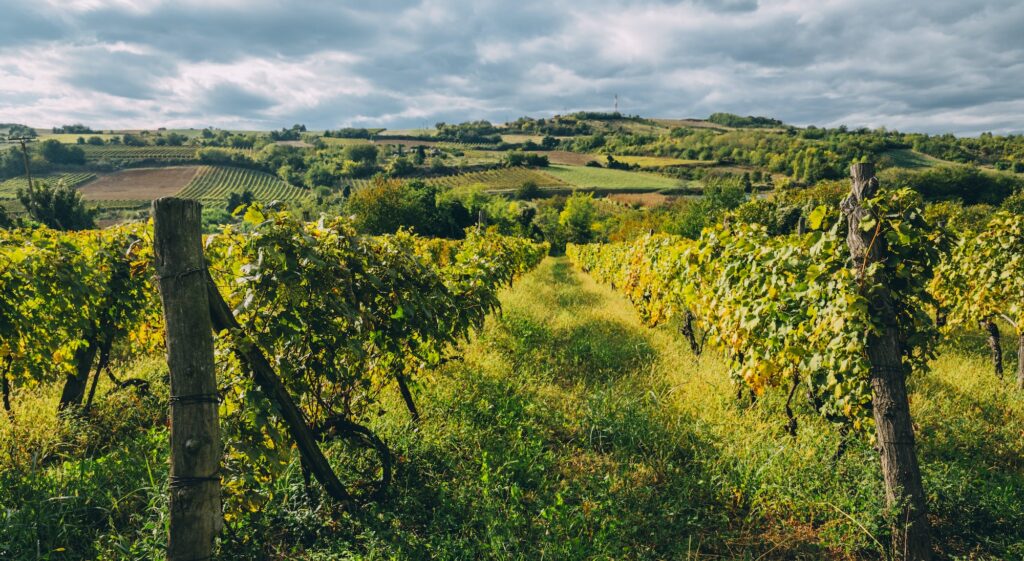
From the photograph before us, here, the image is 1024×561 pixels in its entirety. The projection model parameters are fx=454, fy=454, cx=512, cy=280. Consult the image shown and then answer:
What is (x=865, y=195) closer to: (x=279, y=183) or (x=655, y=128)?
(x=279, y=183)

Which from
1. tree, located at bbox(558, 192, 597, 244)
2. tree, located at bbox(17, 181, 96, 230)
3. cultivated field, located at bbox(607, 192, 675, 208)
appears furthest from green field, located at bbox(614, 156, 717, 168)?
tree, located at bbox(17, 181, 96, 230)

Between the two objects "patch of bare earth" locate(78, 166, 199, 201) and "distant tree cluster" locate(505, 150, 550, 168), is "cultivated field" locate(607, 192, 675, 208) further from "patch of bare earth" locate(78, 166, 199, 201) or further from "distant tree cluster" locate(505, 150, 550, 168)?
"patch of bare earth" locate(78, 166, 199, 201)

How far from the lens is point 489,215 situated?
5228 cm

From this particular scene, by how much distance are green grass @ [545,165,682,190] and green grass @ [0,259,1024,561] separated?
63810mm

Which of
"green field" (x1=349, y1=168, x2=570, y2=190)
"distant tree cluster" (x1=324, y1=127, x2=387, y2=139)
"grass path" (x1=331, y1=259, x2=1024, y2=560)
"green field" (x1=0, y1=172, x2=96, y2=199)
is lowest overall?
"grass path" (x1=331, y1=259, x2=1024, y2=560)

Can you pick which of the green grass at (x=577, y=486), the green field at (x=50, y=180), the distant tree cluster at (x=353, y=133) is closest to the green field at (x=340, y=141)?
the distant tree cluster at (x=353, y=133)

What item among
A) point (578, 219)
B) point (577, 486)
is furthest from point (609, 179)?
point (577, 486)

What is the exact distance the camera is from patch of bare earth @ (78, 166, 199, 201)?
2134 inches

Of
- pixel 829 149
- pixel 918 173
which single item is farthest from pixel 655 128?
pixel 918 173

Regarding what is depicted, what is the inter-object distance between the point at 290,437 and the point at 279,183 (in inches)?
3217

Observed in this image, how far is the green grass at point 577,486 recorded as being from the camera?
293 cm

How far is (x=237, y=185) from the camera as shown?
6781cm

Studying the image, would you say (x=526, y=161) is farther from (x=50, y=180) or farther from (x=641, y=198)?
(x=50, y=180)

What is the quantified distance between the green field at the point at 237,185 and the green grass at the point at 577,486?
208ft
